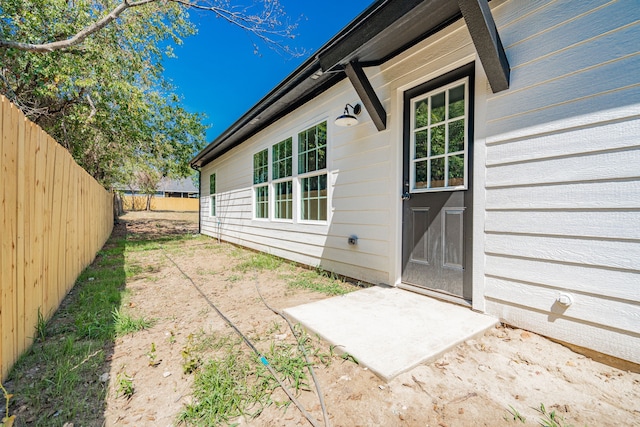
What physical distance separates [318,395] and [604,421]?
137 cm

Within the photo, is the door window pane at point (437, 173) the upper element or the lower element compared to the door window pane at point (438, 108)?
lower

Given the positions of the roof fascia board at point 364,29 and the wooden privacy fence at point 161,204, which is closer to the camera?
the roof fascia board at point 364,29

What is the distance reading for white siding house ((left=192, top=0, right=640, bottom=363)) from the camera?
5.63ft

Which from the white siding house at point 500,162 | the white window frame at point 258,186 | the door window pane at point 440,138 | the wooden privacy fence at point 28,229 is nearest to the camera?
the wooden privacy fence at point 28,229

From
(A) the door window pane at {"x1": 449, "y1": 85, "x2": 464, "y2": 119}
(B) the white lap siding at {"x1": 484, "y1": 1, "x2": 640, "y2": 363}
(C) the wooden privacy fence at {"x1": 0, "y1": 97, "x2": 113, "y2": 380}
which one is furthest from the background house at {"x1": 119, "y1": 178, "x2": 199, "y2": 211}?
(B) the white lap siding at {"x1": 484, "y1": 1, "x2": 640, "y2": 363}

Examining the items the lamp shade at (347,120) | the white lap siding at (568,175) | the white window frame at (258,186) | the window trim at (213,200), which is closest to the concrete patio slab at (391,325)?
the white lap siding at (568,175)

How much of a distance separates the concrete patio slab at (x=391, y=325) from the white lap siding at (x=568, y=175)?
0.42 m

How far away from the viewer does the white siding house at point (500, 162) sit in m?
1.72

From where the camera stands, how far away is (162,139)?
938 cm

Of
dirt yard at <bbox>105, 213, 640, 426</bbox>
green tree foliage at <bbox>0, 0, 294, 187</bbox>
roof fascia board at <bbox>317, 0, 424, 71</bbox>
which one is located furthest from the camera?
green tree foliage at <bbox>0, 0, 294, 187</bbox>

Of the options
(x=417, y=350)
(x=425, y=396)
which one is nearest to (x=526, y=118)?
(x=417, y=350)

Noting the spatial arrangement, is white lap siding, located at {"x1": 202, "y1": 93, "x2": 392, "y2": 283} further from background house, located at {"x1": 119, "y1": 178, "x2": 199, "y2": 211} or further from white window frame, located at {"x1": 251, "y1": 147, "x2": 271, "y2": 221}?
background house, located at {"x1": 119, "y1": 178, "x2": 199, "y2": 211}

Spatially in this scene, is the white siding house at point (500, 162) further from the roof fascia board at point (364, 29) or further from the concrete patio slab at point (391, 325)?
the concrete patio slab at point (391, 325)

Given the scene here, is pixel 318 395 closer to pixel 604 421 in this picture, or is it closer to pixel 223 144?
pixel 604 421
